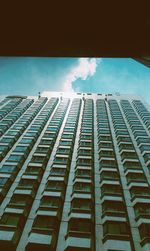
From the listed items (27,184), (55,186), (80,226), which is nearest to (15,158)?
(27,184)

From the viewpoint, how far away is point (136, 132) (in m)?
48.6

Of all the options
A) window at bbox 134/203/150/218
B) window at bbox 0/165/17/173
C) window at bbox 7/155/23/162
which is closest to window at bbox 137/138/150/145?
window at bbox 134/203/150/218

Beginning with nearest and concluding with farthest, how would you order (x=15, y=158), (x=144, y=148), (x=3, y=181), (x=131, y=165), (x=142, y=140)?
(x=3, y=181)
(x=131, y=165)
(x=15, y=158)
(x=144, y=148)
(x=142, y=140)

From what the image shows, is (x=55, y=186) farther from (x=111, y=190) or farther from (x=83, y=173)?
(x=111, y=190)

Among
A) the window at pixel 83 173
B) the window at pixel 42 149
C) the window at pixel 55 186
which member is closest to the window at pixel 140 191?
the window at pixel 83 173

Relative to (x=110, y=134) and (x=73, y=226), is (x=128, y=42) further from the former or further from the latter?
(x=110, y=134)

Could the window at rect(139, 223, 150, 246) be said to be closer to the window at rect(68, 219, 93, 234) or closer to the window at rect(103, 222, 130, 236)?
the window at rect(103, 222, 130, 236)

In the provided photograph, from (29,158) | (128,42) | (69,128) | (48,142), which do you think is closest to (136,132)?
(69,128)

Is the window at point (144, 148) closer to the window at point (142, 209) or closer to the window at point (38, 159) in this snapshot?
the window at point (142, 209)

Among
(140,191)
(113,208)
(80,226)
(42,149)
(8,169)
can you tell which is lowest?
(80,226)

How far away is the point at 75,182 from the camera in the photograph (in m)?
31.6

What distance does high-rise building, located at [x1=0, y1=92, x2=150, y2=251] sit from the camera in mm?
23109

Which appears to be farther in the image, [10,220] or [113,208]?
[113,208]

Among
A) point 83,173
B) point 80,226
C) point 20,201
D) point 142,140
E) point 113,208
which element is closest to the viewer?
point 80,226
